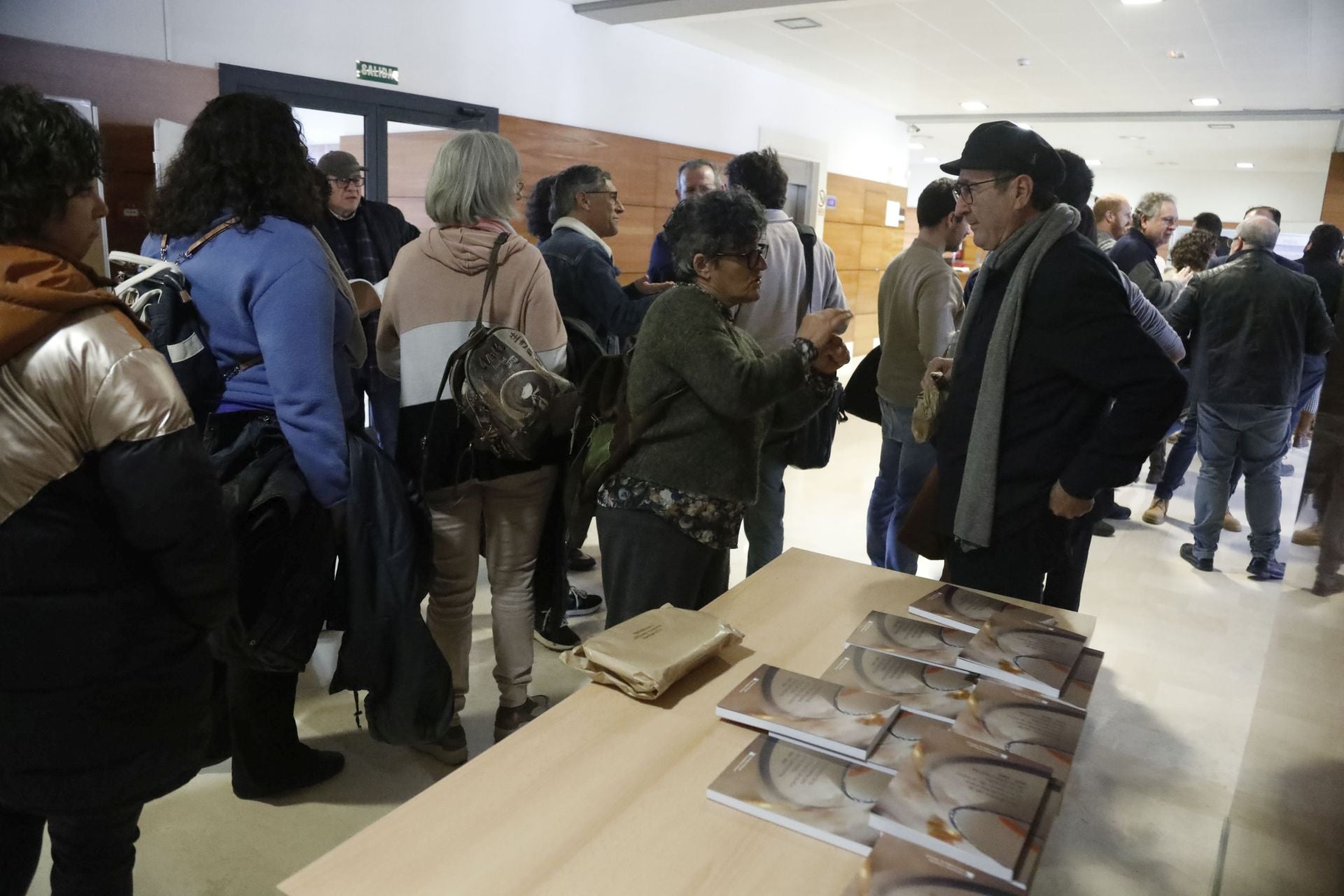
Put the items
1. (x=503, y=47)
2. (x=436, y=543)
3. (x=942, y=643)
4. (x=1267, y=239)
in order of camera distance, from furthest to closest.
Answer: (x=503, y=47) → (x=1267, y=239) → (x=436, y=543) → (x=942, y=643)

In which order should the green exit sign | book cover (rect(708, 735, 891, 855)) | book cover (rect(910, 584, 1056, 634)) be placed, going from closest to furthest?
1. book cover (rect(708, 735, 891, 855))
2. book cover (rect(910, 584, 1056, 634))
3. the green exit sign

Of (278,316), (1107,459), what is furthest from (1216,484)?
(278,316)

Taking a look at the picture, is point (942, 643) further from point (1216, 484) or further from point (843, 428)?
point (843, 428)

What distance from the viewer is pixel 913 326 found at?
3074 millimetres

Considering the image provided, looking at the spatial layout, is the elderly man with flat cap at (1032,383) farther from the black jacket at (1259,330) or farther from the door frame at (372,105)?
the door frame at (372,105)

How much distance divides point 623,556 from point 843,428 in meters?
5.32

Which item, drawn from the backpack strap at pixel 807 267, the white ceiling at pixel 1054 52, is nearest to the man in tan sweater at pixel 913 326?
the backpack strap at pixel 807 267

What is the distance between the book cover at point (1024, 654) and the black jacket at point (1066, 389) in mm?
369

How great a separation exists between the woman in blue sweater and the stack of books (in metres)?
1.07

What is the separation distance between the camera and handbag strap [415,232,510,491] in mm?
2059

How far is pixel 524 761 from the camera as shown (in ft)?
3.63

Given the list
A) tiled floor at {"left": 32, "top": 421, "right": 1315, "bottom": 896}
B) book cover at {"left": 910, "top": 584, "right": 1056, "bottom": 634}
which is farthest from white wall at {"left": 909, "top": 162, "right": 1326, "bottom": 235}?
book cover at {"left": 910, "top": 584, "right": 1056, "bottom": 634}

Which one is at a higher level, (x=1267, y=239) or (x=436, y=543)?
(x=1267, y=239)

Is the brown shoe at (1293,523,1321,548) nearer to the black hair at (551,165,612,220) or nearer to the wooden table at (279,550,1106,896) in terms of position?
the wooden table at (279,550,1106,896)
